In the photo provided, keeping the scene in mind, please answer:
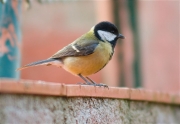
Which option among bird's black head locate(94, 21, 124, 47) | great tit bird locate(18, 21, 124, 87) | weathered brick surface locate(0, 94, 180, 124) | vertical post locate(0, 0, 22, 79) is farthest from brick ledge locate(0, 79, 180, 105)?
vertical post locate(0, 0, 22, 79)

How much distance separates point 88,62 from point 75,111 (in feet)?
3.57

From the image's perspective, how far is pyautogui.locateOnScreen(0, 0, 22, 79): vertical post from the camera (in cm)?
305

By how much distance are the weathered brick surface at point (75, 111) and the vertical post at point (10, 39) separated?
1.10 m

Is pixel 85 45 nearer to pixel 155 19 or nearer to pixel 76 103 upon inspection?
pixel 76 103

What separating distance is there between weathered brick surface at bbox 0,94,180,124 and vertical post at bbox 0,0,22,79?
1096 millimetres

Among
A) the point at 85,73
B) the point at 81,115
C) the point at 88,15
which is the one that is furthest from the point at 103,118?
the point at 88,15

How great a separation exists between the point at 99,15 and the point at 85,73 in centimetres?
449

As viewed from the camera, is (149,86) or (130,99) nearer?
(130,99)

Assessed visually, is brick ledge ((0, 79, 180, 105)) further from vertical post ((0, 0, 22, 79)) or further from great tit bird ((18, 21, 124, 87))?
vertical post ((0, 0, 22, 79))

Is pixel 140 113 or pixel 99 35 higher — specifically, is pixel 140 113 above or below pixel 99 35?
below

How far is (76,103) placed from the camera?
6.43 feet

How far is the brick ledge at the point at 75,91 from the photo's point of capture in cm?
158

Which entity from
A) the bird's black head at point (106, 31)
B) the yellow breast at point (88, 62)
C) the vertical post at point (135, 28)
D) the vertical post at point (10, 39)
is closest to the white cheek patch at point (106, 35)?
the bird's black head at point (106, 31)

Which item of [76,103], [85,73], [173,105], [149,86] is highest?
[76,103]
